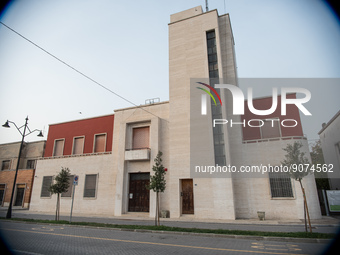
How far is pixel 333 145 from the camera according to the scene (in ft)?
79.6

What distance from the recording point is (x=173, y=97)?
68.3 feet

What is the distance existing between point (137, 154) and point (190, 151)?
5425 mm

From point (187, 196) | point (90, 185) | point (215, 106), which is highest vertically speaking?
point (215, 106)

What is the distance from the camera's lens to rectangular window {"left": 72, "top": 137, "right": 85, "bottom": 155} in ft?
83.5

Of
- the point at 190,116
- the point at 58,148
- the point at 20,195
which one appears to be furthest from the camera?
the point at 20,195

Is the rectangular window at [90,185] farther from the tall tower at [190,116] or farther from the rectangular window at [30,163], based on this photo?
the rectangular window at [30,163]

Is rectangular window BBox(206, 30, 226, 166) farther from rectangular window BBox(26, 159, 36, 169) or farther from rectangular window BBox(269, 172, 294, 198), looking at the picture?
rectangular window BBox(26, 159, 36, 169)

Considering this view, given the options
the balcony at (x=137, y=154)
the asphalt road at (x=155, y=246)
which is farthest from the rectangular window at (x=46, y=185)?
the asphalt road at (x=155, y=246)

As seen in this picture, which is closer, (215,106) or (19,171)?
(215,106)

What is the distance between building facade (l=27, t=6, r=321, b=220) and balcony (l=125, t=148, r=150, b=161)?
11 centimetres

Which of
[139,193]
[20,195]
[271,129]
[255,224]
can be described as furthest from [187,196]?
[20,195]

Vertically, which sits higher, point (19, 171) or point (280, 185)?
point (19, 171)

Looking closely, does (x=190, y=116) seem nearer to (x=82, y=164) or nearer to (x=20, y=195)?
(x=82, y=164)

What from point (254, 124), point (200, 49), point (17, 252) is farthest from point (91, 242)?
point (200, 49)
